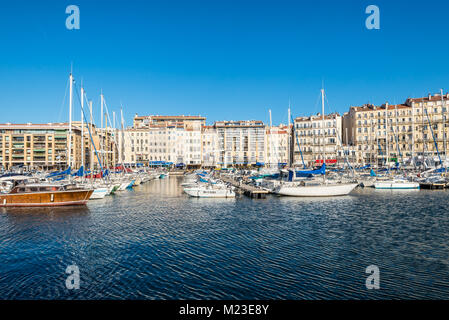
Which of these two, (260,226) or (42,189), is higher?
(42,189)

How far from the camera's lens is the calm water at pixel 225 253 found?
1523 centimetres

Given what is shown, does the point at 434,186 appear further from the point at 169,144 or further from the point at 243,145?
the point at 169,144

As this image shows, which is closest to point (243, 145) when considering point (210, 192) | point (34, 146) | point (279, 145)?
point (279, 145)

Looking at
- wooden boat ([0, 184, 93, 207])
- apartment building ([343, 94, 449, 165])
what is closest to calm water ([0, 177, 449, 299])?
wooden boat ([0, 184, 93, 207])

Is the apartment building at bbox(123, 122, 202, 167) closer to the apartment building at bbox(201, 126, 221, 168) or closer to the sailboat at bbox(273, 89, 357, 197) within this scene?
the apartment building at bbox(201, 126, 221, 168)

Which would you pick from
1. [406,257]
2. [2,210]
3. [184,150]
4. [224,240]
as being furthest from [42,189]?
[184,150]

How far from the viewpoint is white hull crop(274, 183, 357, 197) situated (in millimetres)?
47250

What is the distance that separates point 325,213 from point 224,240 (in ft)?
47.8

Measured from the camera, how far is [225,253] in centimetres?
2072

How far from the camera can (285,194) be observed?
48.2 m

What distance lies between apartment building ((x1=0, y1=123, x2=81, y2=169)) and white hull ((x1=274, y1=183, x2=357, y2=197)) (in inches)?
4218

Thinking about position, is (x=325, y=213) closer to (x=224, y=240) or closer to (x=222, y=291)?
(x=224, y=240)
